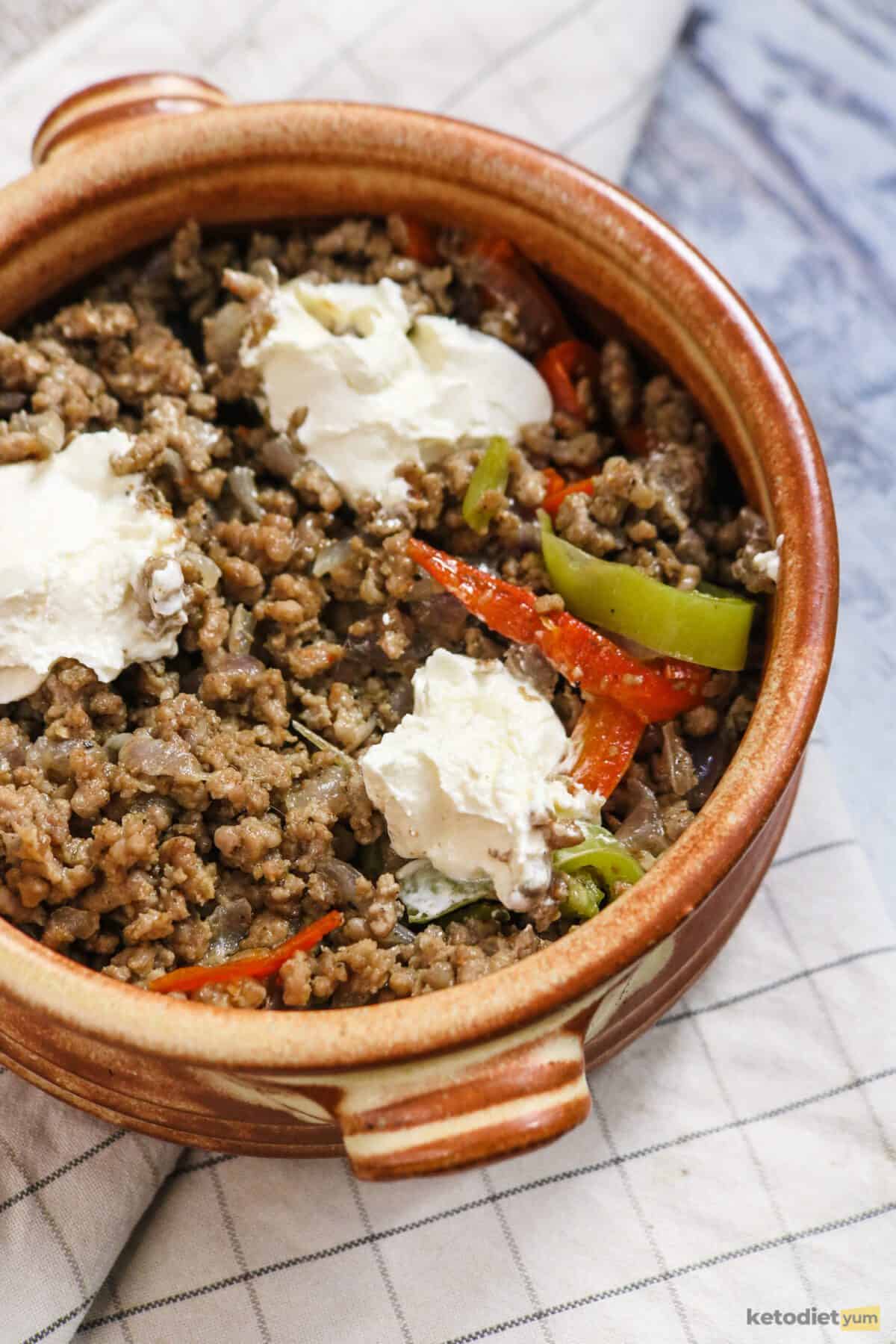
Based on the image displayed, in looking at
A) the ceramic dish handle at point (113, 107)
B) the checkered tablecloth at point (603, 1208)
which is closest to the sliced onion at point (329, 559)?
the ceramic dish handle at point (113, 107)

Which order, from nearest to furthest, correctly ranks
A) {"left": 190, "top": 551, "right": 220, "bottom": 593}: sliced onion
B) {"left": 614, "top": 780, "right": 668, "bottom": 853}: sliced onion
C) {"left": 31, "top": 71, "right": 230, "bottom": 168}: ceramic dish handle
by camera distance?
1. {"left": 614, "top": 780, "right": 668, "bottom": 853}: sliced onion
2. {"left": 190, "top": 551, "right": 220, "bottom": 593}: sliced onion
3. {"left": 31, "top": 71, "right": 230, "bottom": 168}: ceramic dish handle

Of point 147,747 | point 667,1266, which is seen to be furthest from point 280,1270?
point 147,747

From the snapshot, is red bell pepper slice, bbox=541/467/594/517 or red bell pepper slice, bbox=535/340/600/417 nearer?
red bell pepper slice, bbox=541/467/594/517

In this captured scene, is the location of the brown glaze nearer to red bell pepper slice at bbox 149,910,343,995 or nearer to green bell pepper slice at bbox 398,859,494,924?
red bell pepper slice at bbox 149,910,343,995

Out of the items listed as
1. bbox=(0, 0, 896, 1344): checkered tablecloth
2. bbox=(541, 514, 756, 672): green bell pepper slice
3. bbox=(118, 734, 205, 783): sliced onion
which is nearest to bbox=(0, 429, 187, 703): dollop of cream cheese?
bbox=(118, 734, 205, 783): sliced onion

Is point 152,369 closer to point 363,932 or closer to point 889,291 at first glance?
point 363,932

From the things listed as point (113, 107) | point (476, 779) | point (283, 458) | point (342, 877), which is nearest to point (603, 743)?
point (476, 779)
